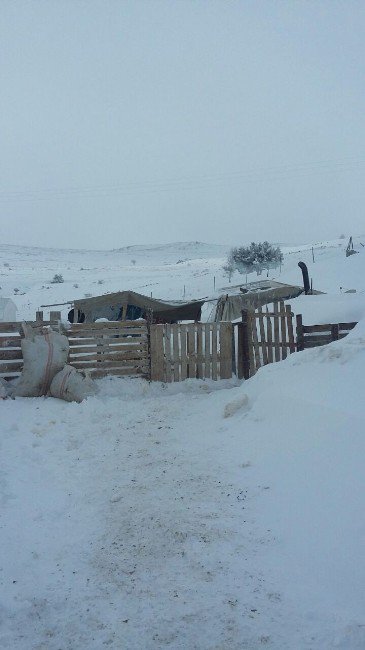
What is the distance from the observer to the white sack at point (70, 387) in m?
8.44

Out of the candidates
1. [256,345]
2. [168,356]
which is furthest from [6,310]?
[256,345]

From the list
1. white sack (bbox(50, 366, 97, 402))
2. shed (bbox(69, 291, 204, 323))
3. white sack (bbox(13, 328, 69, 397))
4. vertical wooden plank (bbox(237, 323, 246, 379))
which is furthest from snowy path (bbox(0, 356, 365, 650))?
shed (bbox(69, 291, 204, 323))

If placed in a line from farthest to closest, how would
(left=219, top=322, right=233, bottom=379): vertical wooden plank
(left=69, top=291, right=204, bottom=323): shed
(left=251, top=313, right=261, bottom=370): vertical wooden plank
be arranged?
(left=69, top=291, right=204, bottom=323): shed, (left=219, top=322, right=233, bottom=379): vertical wooden plank, (left=251, top=313, right=261, bottom=370): vertical wooden plank

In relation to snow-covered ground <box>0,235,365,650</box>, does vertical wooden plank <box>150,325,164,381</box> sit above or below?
above

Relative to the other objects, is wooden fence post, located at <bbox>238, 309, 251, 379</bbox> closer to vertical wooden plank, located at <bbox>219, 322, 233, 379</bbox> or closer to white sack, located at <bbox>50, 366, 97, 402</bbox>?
vertical wooden plank, located at <bbox>219, 322, 233, 379</bbox>

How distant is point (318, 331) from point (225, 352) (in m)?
2.00

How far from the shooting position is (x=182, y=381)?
9891mm

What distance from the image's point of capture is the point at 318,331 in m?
9.94

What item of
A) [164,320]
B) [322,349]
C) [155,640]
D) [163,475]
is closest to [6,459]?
[163,475]

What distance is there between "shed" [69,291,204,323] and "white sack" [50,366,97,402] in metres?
6.07

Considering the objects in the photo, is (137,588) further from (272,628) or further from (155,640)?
(272,628)

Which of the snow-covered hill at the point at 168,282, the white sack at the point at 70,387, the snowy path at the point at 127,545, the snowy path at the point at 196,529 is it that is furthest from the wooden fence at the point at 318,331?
the snow-covered hill at the point at 168,282

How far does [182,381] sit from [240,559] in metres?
6.54

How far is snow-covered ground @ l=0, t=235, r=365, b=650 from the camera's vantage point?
276 centimetres
